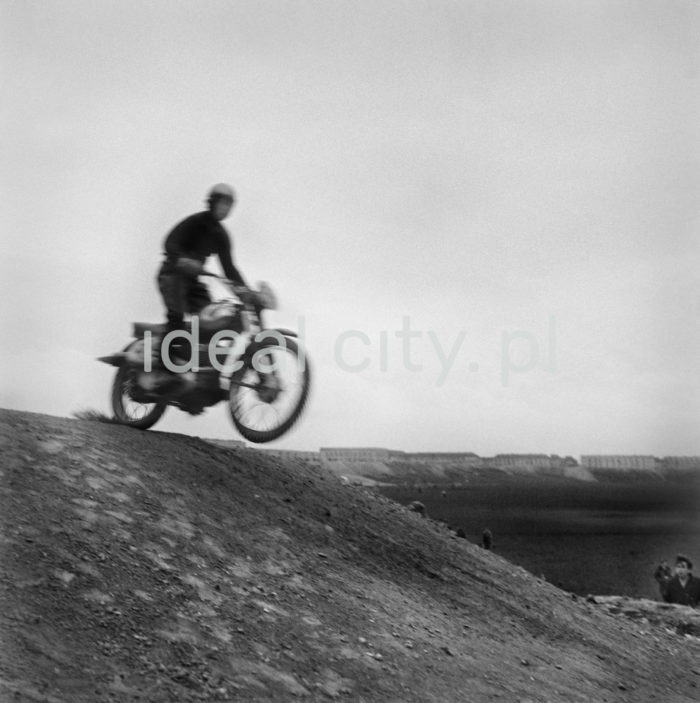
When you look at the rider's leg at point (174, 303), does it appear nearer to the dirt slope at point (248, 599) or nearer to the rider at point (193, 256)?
the rider at point (193, 256)

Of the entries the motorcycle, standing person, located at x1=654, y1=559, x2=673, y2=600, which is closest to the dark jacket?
standing person, located at x1=654, y1=559, x2=673, y2=600

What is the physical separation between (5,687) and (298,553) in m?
3.29

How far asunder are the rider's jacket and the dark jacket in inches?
377

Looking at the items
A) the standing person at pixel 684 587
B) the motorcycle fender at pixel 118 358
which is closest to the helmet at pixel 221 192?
the motorcycle fender at pixel 118 358

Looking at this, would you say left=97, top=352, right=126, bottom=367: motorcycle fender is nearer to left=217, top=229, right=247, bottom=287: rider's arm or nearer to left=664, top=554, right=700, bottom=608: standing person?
left=217, top=229, right=247, bottom=287: rider's arm

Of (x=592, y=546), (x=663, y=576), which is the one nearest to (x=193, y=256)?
(x=663, y=576)

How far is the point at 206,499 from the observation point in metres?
7.51

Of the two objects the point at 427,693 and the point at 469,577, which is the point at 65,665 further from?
the point at 469,577

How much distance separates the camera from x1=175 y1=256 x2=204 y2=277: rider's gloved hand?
8216 millimetres

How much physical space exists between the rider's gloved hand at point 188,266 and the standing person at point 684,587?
9.68m

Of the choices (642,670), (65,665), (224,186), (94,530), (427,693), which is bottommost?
(642,670)

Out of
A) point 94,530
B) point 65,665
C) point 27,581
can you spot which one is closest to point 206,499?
point 94,530

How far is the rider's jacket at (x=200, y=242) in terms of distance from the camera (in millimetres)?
8375

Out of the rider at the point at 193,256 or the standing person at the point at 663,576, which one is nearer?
the rider at the point at 193,256
